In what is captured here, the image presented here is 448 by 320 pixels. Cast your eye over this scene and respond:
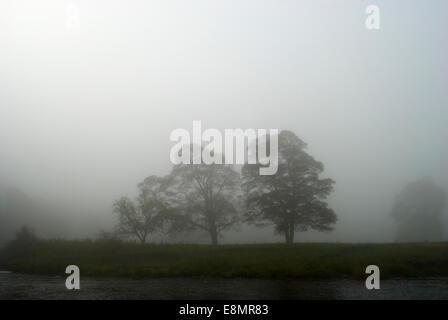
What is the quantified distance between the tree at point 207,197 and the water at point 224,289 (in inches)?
650

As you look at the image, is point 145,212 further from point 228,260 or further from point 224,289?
point 224,289

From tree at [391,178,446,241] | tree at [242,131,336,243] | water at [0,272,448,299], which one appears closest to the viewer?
water at [0,272,448,299]

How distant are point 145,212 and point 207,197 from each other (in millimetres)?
7443

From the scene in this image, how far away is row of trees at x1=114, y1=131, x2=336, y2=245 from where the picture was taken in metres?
39.3

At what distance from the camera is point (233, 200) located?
41969mm

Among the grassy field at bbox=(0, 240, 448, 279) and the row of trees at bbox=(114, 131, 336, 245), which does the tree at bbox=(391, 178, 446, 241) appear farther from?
the grassy field at bbox=(0, 240, 448, 279)

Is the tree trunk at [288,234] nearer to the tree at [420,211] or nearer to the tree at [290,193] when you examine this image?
the tree at [290,193]

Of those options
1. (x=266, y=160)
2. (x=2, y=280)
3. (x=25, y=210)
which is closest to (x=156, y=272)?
(x=2, y=280)

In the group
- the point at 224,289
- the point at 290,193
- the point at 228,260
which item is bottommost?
the point at 224,289

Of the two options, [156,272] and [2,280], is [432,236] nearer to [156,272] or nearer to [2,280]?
[156,272]

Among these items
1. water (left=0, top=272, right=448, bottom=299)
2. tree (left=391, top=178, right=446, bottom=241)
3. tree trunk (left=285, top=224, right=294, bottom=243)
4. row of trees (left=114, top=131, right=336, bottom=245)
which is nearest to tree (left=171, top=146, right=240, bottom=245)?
row of trees (left=114, top=131, right=336, bottom=245)

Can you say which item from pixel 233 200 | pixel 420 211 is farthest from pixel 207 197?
pixel 420 211
